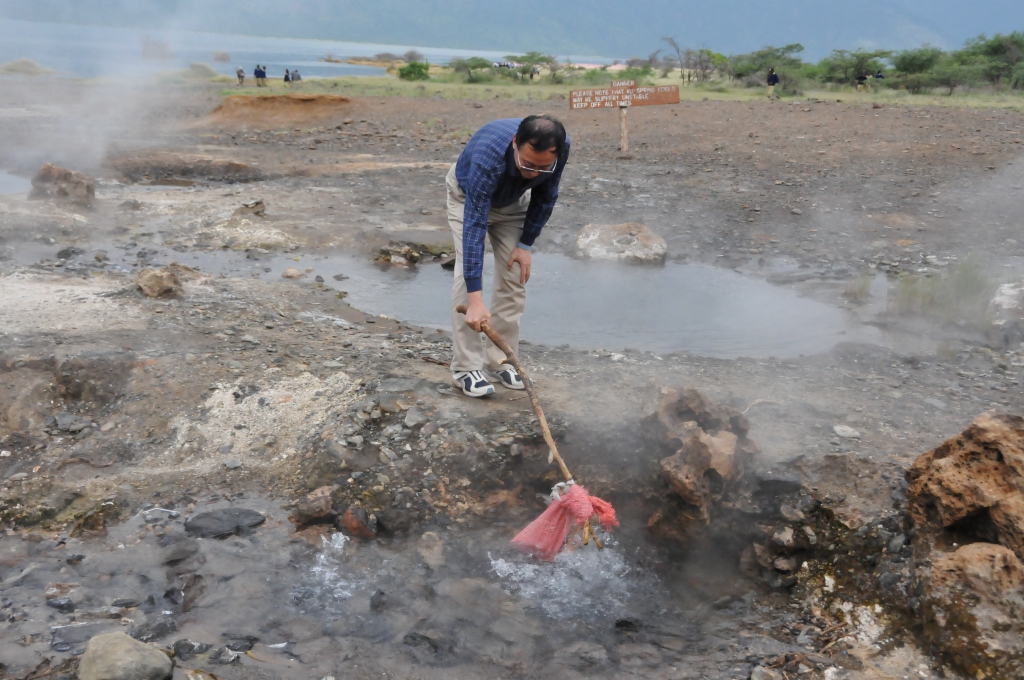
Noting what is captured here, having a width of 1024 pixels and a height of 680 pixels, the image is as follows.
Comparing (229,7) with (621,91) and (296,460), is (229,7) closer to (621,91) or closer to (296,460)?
(621,91)

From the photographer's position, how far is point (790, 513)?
2.73 metres

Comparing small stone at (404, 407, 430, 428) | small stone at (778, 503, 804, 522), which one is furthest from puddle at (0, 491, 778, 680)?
small stone at (404, 407, 430, 428)

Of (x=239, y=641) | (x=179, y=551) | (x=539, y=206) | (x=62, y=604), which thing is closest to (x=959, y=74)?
(x=539, y=206)

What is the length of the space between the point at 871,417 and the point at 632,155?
749 cm

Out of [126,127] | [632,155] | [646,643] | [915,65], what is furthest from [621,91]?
[915,65]

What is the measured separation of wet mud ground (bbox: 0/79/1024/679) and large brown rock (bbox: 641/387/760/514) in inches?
5.3

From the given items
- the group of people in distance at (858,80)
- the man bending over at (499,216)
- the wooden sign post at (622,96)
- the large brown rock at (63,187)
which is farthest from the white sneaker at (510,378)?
the group of people in distance at (858,80)

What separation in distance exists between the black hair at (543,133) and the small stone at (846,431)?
1.74 metres

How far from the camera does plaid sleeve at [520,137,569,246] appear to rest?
10.5 feet

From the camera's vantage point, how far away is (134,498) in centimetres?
284

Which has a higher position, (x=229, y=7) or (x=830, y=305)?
(x=229, y=7)

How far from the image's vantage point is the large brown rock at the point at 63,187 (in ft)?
23.5

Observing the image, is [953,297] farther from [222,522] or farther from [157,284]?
[157,284]

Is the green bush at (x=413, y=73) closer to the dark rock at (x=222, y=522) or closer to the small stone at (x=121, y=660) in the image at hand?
the dark rock at (x=222, y=522)
